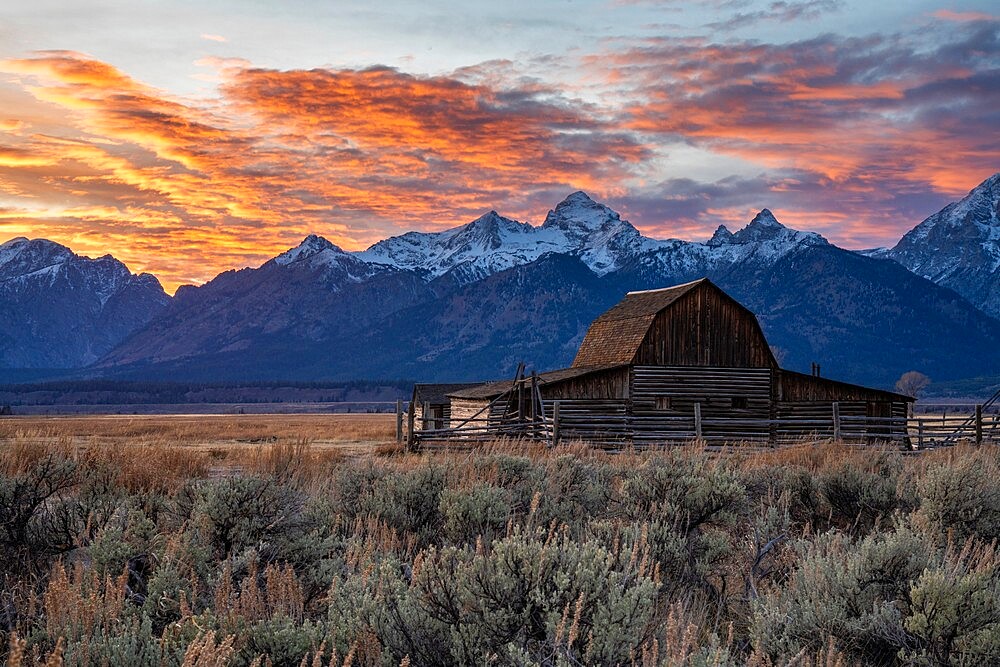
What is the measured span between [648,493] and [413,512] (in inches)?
100

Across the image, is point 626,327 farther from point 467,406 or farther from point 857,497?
point 857,497

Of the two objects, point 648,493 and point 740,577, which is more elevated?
point 648,493

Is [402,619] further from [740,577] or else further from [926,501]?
[926,501]

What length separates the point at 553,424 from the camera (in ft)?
85.1

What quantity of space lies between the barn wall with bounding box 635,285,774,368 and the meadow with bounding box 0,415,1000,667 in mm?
20575

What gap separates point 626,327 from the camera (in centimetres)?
3550

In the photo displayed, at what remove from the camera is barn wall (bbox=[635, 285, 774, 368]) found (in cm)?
3356

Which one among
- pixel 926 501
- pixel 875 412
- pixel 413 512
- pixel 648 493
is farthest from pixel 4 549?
pixel 875 412

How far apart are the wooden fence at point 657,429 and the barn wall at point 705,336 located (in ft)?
7.36

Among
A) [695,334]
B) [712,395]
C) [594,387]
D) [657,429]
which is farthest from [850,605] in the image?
[695,334]

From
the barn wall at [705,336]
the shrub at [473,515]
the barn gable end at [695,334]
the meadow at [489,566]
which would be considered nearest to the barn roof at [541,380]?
the barn gable end at [695,334]

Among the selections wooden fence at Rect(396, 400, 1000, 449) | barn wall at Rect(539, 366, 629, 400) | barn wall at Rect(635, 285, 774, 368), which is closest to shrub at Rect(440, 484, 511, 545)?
wooden fence at Rect(396, 400, 1000, 449)

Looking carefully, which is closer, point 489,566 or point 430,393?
point 489,566

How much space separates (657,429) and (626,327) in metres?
6.25
